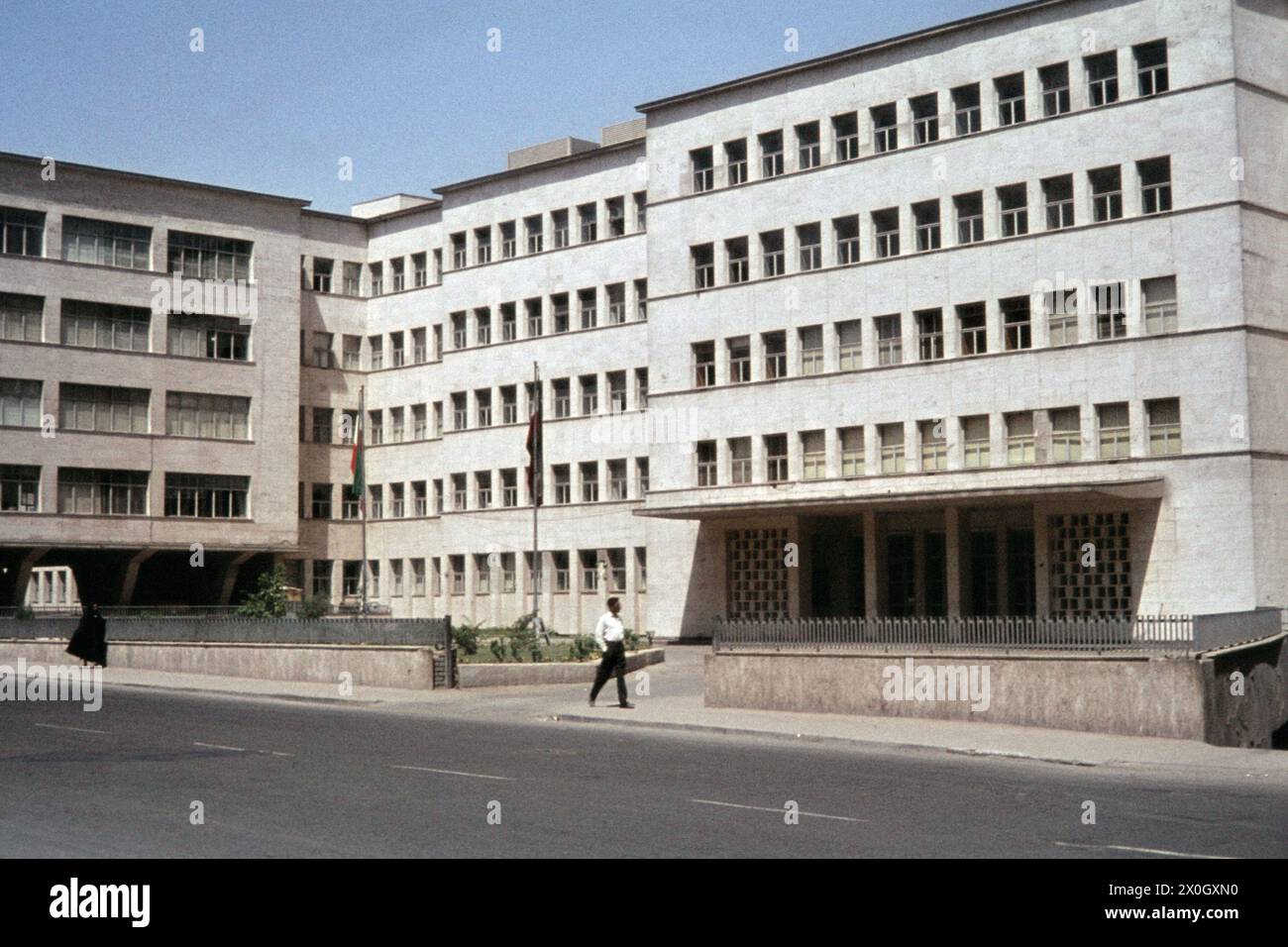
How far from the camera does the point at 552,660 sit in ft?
117

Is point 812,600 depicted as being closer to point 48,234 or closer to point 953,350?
point 953,350

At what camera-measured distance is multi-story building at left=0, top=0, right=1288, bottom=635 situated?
44438 millimetres

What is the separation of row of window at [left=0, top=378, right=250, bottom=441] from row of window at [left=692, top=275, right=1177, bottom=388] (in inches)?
955

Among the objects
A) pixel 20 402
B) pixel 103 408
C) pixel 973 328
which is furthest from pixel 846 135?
pixel 20 402

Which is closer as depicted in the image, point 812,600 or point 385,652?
point 385,652

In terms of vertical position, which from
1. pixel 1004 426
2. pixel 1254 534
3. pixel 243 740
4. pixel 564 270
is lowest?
→ pixel 243 740

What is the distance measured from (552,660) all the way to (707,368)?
2180 cm

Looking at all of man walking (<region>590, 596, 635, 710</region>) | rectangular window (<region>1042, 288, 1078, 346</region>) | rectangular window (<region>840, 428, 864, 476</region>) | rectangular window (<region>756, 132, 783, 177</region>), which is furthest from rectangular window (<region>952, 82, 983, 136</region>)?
man walking (<region>590, 596, 635, 710</region>)

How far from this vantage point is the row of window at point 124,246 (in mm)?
63781

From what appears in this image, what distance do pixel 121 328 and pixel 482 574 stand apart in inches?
721

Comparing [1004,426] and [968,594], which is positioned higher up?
[1004,426]

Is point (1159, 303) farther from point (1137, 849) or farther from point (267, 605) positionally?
point (1137, 849)

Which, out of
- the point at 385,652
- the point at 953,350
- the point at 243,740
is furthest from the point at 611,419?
the point at 243,740

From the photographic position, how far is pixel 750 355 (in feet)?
178
